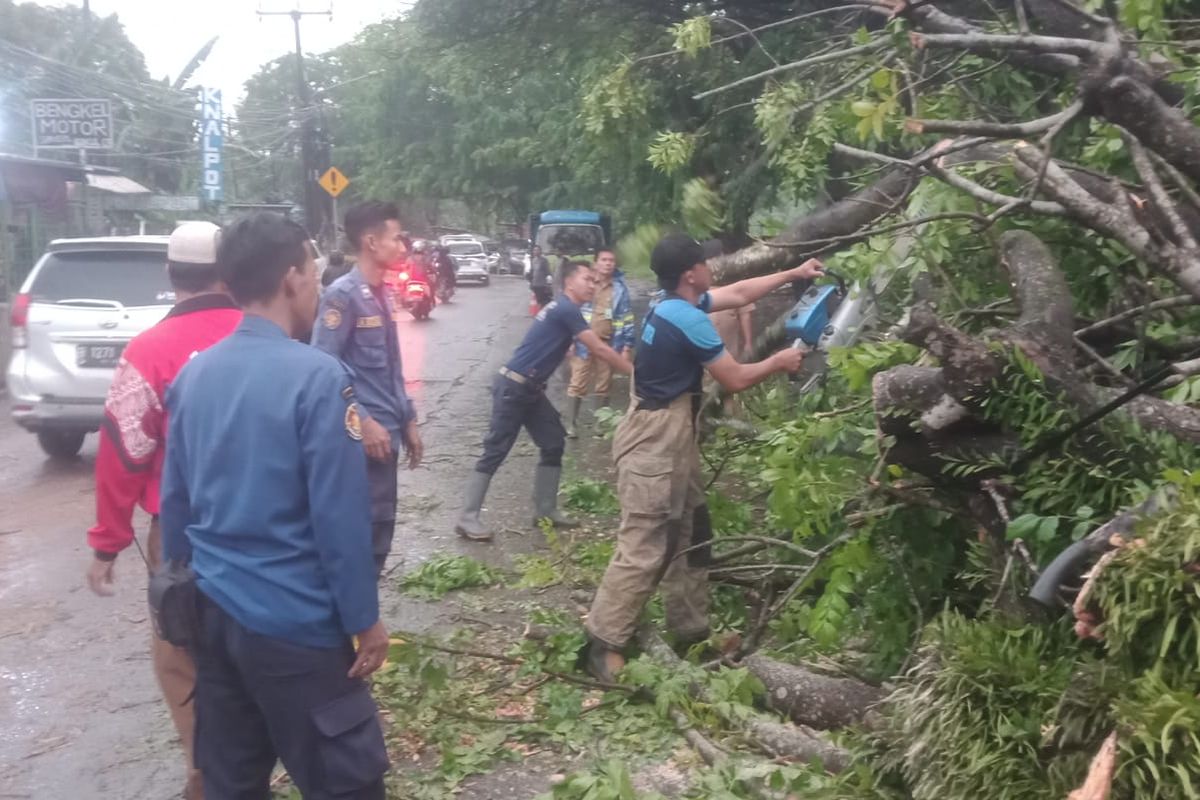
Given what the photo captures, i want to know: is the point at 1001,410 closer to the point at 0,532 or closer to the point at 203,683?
the point at 203,683

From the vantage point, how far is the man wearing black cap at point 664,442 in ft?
16.3

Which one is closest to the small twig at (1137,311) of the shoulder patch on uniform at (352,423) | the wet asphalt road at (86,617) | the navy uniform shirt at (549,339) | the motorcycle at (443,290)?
the shoulder patch on uniform at (352,423)

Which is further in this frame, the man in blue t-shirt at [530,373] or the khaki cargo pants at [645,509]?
the man in blue t-shirt at [530,373]

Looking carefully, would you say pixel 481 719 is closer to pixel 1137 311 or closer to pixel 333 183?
pixel 1137 311

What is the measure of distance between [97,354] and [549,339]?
427cm

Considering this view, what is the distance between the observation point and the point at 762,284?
17.7ft

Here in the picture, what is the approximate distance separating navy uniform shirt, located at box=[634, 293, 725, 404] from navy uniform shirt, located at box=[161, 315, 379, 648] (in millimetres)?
2275

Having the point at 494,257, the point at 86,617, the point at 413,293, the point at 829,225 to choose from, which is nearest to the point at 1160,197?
the point at 829,225

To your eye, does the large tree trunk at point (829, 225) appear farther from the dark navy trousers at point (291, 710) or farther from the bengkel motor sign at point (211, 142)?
the bengkel motor sign at point (211, 142)

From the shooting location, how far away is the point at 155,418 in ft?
12.3

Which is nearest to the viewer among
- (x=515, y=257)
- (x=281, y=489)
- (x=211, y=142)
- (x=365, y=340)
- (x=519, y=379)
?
(x=281, y=489)

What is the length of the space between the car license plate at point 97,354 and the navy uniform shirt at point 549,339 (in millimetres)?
3929

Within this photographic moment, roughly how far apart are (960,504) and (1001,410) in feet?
1.83

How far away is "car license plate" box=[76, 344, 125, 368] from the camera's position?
9539mm
